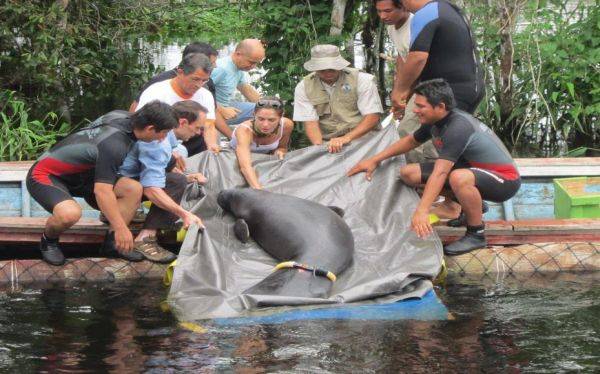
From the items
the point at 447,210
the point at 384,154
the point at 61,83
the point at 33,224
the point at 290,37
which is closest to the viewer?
the point at 33,224

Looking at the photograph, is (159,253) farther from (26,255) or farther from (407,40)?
(407,40)

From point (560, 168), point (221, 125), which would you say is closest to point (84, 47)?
point (221, 125)

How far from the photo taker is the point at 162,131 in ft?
22.4

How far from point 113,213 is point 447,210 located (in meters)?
2.68

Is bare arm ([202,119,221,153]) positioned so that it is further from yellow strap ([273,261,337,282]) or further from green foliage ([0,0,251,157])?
green foliage ([0,0,251,157])

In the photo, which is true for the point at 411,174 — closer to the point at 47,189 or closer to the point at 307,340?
the point at 307,340

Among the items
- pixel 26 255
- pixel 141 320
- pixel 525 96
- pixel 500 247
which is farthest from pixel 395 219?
pixel 525 96

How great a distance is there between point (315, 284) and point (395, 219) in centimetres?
134

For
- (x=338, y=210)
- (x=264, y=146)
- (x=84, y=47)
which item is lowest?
(x=338, y=210)

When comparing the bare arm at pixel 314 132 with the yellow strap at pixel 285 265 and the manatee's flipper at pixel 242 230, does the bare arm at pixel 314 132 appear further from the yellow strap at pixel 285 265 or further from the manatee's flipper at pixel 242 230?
the yellow strap at pixel 285 265

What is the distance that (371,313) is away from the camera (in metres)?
6.01

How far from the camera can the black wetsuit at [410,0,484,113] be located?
724 centimetres

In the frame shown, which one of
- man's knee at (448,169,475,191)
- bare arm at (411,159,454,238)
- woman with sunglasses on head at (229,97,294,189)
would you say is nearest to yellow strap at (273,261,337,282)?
bare arm at (411,159,454,238)

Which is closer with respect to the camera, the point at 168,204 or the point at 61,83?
the point at 168,204
